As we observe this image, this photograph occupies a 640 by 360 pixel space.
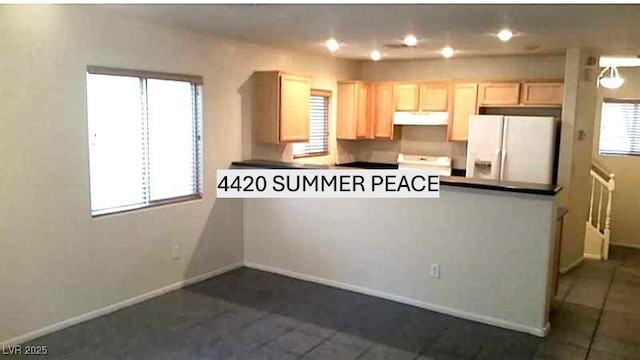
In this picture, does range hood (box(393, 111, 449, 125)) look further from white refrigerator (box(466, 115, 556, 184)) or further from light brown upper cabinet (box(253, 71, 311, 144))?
light brown upper cabinet (box(253, 71, 311, 144))

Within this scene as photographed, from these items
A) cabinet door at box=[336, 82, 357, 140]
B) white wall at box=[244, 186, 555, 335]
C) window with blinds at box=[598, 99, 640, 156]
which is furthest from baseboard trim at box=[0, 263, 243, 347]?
window with blinds at box=[598, 99, 640, 156]

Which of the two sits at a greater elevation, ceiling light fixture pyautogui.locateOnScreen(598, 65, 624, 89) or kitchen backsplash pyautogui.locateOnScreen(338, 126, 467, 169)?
ceiling light fixture pyautogui.locateOnScreen(598, 65, 624, 89)

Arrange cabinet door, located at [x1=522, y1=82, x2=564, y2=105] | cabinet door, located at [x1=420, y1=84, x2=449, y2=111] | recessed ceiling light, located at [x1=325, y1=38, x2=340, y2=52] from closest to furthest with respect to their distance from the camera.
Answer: recessed ceiling light, located at [x1=325, y1=38, x2=340, y2=52]
cabinet door, located at [x1=522, y1=82, x2=564, y2=105]
cabinet door, located at [x1=420, y1=84, x2=449, y2=111]

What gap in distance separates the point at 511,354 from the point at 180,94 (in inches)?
140

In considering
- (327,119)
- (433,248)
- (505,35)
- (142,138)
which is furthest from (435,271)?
(327,119)

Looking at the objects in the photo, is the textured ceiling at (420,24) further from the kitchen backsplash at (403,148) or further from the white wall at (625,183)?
the white wall at (625,183)

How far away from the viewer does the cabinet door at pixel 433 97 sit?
668 cm

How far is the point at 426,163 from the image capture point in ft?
23.2

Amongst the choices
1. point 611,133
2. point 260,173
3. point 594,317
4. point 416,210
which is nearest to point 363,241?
point 416,210

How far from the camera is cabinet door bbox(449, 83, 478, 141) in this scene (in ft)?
21.2

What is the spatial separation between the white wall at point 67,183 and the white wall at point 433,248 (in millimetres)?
1077

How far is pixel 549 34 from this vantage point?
4574mm

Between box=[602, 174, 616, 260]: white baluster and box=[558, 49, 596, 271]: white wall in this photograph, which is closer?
box=[558, 49, 596, 271]: white wall

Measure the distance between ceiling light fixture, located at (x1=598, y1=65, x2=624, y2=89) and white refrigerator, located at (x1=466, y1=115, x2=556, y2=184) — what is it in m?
1.04
